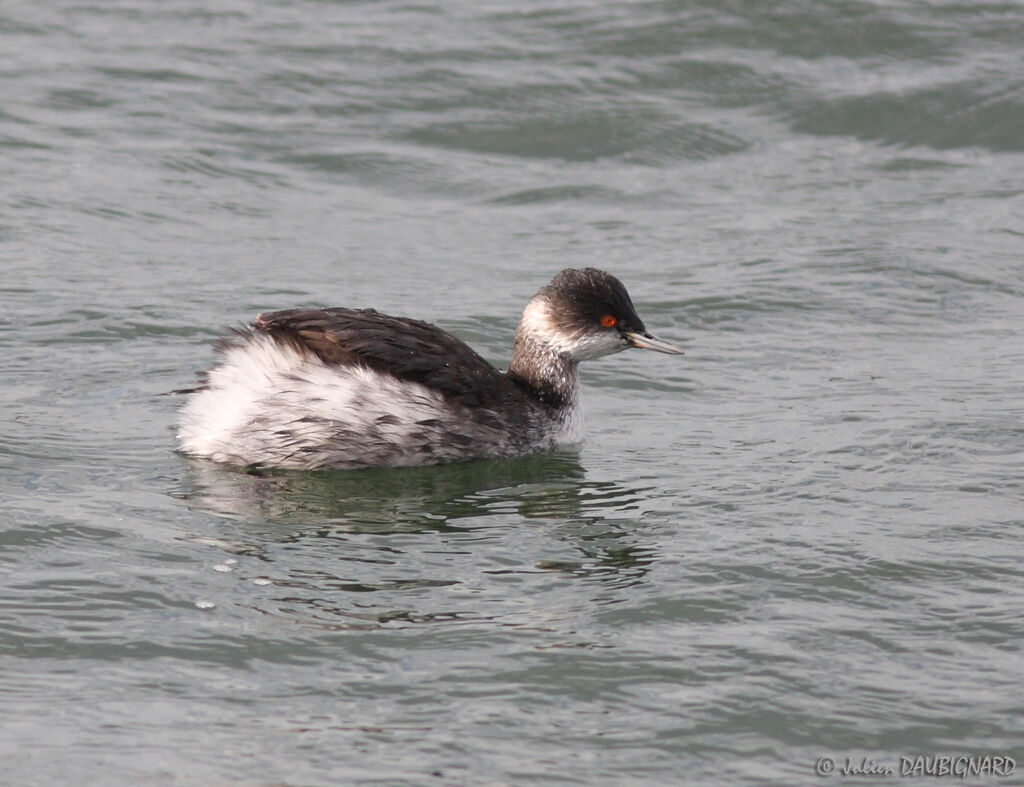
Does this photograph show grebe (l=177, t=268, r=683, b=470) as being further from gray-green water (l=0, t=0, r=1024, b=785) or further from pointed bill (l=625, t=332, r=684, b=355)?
pointed bill (l=625, t=332, r=684, b=355)

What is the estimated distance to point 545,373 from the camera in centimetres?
853

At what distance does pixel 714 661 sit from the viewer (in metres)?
5.68

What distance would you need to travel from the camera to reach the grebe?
7602 millimetres

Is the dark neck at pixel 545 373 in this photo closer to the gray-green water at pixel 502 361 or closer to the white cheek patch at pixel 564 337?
the white cheek patch at pixel 564 337

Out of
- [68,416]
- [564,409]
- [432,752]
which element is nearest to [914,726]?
[432,752]

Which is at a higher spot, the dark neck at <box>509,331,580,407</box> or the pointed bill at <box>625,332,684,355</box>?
the pointed bill at <box>625,332,684,355</box>

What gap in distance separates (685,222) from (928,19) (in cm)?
498

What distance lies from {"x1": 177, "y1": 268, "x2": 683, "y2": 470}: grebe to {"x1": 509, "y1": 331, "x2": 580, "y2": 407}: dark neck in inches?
13.7

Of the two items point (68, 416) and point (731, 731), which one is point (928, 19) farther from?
point (731, 731)
